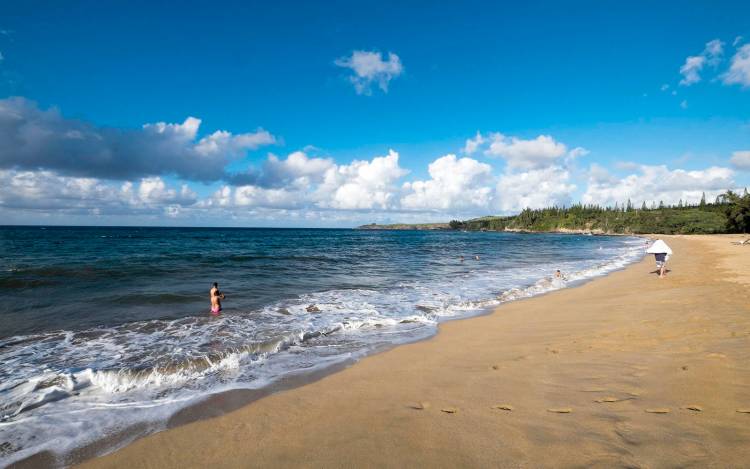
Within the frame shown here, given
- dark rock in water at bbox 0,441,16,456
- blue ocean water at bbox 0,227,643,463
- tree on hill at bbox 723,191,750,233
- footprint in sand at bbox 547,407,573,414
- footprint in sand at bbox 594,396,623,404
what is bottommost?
blue ocean water at bbox 0,227,643,463

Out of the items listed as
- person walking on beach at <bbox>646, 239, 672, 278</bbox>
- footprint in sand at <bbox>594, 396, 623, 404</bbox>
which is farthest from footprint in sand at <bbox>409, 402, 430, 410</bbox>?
person walking on beach at <bbox>646, 239, 672, 278</bbox>

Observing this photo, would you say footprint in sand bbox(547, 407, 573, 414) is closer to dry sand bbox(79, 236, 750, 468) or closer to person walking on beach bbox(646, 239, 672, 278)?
dry sand bbox(79, 236, 750, 468)

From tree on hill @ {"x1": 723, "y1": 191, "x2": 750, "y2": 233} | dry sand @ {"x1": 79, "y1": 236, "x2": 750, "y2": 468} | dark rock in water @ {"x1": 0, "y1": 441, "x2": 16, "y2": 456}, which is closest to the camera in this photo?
dry sand @ {"x1": 79, "y1": 236, "x2": 750, "y2": 468}

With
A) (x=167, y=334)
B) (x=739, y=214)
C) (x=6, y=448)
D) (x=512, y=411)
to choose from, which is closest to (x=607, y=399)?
(x=512, y=411)

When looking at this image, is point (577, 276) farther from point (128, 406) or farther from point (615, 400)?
point (128, 406)

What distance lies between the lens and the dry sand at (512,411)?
13.0 ft

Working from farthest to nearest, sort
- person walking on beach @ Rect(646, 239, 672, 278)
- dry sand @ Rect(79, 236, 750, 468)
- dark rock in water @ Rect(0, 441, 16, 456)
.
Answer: person walking on beach @ Rect(646, 239, 672, 278)
dark rock in water @ Rect(0, 441, 16, 456)
dry sand @ Rect(79, 236, 750, 468)

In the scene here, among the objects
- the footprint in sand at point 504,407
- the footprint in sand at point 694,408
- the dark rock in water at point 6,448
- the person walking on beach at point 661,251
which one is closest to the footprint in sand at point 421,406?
the footprint in sand at point 504,407

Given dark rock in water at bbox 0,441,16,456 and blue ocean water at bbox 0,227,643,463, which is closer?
dark rock in water at bbox 0,441,16,456

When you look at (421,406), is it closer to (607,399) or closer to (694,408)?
(607,399)

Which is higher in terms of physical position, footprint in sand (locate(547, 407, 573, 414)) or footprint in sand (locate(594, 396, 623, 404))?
footprint in sand (locate(594, 396, 623, 404))

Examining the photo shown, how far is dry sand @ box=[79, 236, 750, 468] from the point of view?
3.95 m

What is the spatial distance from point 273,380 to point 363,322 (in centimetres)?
499

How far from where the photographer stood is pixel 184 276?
23.6 metres
